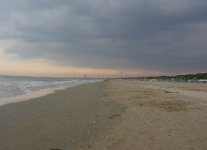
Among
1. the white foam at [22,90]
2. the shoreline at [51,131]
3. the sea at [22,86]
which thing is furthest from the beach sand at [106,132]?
the sea at [22,86]

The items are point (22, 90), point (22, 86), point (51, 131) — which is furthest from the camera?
point (22, 86)

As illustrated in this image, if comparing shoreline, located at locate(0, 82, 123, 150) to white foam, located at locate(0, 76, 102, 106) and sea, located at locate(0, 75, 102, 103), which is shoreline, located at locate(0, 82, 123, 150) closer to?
white foam, located at locate(0, 76, 102, 106)

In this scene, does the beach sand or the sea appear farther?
the sea

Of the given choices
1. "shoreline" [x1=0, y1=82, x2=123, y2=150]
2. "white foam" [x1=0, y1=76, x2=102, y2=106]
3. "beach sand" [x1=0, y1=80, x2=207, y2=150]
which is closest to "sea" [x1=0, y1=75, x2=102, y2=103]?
"white foam" [x1=0, y1=76, x2=102, y2=106]

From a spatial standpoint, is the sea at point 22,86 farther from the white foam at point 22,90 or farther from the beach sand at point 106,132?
the beach sand at point 106,132

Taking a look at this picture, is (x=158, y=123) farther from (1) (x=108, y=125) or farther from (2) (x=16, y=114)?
(2) (x=16, y=114)

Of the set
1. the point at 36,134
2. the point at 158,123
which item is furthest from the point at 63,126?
the point at 158,123

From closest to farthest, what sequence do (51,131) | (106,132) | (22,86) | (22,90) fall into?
(106,132)
(51,131)
(22,90)
(22,86)

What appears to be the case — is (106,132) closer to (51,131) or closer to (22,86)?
A: (51,131)

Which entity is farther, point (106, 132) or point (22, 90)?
point (22, 90)

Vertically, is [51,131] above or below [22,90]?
below

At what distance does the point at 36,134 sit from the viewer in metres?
10.0

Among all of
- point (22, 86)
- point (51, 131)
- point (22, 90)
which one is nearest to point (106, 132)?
point (51, 131)

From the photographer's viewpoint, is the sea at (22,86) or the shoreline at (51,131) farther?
the sea at (22,86)
